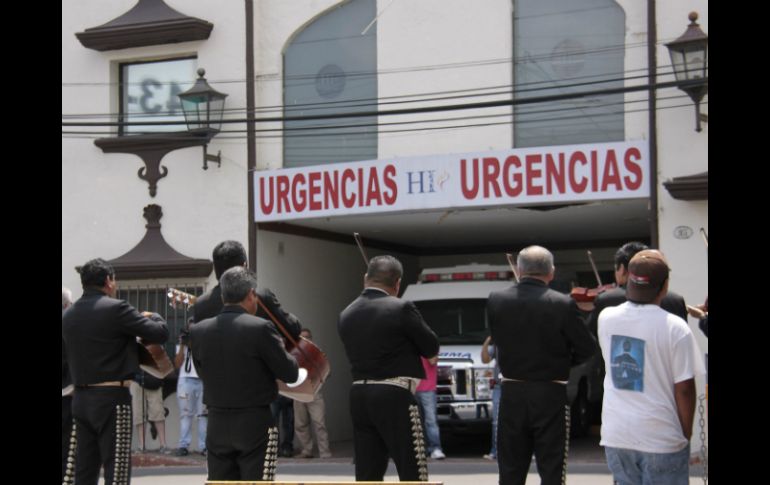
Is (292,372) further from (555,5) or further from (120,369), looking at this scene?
(555,5)

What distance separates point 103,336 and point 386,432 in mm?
2209

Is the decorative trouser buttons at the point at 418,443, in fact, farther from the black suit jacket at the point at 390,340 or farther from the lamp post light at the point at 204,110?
the lamp post light at the point at 204,110

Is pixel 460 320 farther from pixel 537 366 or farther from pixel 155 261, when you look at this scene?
pixel 537 366

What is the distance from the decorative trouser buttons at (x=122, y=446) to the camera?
27.5 feet

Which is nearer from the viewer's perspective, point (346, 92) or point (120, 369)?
point (120, 369)

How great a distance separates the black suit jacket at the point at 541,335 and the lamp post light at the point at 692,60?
6671 mm

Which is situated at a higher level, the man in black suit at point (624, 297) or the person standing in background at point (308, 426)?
the man in black suit at point (624, 297)

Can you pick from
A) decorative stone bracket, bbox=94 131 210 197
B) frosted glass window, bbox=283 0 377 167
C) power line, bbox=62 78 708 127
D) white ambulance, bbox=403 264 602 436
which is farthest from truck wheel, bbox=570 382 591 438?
decorative stone bracket, bbox=94 131 210 197

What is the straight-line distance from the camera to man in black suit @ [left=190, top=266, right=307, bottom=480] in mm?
7410

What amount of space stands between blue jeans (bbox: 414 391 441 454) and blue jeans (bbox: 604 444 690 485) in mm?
7906

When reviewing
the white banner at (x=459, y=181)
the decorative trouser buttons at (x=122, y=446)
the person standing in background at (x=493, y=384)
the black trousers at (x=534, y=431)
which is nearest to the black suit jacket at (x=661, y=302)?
the black trousers at (x=534, y=431)

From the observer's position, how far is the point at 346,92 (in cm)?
1636
